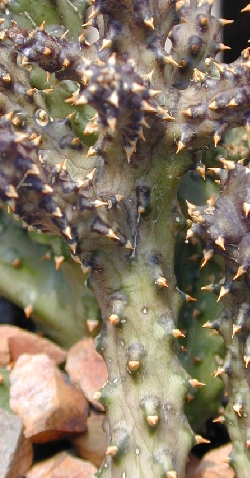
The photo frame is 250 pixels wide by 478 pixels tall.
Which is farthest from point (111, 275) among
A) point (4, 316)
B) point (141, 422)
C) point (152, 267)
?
point (4, 316)

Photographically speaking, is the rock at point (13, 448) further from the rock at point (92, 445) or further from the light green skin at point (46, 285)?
the light green skin at point (46, 285)

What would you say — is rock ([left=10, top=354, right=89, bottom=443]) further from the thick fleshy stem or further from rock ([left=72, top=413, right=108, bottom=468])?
the thick fleshy stem

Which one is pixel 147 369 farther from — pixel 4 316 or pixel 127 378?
pixel 4 316

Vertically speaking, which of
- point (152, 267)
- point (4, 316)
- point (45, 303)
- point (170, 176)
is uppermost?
point (170, 176)

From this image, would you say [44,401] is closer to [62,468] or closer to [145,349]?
[62,468]

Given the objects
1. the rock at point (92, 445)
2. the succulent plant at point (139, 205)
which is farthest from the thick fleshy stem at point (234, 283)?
the rock at point (92, 445)
